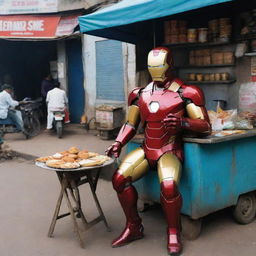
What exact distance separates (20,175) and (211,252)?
4079 millimetres

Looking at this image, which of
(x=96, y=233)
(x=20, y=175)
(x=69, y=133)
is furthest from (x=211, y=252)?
(x=69, y=133)

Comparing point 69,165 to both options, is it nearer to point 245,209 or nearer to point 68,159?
point 68,159

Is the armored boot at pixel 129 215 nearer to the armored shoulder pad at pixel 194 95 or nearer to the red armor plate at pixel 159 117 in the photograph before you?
the red armor plate at pixel 159 117

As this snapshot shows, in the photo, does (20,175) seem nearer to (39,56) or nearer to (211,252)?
(211,252)

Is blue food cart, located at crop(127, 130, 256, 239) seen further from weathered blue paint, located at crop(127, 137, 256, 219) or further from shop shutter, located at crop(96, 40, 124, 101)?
shop shutter, located at crop(96, 40, 124, 101)

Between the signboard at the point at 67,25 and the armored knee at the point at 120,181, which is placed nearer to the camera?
the armored knee at the point at 120,181

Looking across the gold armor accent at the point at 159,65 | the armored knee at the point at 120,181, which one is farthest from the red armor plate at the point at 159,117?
the armored knee at the point at 120,181

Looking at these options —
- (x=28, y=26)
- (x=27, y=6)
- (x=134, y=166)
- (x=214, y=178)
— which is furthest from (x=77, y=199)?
(x=27, y=6)

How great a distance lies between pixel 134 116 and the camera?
3.86 metres

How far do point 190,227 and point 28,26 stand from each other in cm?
856

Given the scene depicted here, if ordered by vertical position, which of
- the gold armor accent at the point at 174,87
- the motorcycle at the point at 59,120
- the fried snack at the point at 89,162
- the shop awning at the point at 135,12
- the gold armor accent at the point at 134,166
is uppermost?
the shop awning at the point at 135,12

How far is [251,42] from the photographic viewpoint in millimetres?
5094

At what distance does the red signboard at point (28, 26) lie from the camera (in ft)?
33.1

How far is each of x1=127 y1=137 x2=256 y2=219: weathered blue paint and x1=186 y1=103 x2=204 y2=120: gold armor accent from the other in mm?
267
